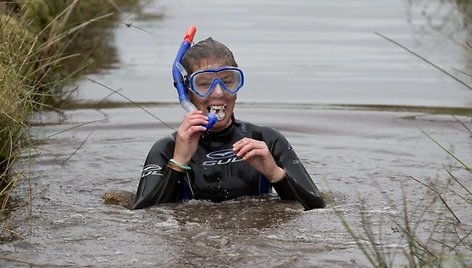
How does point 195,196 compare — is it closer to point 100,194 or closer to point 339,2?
point 100,194

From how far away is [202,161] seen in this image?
6.36 metres

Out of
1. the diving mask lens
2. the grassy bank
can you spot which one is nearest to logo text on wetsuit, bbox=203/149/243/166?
the diving mask lens

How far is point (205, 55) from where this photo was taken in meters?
6.18

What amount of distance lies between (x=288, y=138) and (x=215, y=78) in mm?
3138

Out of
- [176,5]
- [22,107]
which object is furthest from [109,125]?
[176,5]

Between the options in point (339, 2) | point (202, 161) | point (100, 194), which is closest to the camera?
point (202, 161)

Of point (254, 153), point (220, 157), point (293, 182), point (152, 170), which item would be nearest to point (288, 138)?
point (220, 157)

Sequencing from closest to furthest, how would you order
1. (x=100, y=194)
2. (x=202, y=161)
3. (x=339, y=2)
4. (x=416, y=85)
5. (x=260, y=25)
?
(x=202, y=161), (x=100, y=194), (x=416, y=85), (x=260, y=25), (x=339, y=2)

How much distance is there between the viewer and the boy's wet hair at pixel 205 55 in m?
6.17

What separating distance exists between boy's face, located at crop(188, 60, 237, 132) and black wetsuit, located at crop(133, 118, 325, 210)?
200 millimetres

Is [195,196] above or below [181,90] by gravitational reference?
below

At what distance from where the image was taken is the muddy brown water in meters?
5.41

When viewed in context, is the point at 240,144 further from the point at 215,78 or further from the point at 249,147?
the point at 215,78

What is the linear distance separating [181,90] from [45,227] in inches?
42.0
